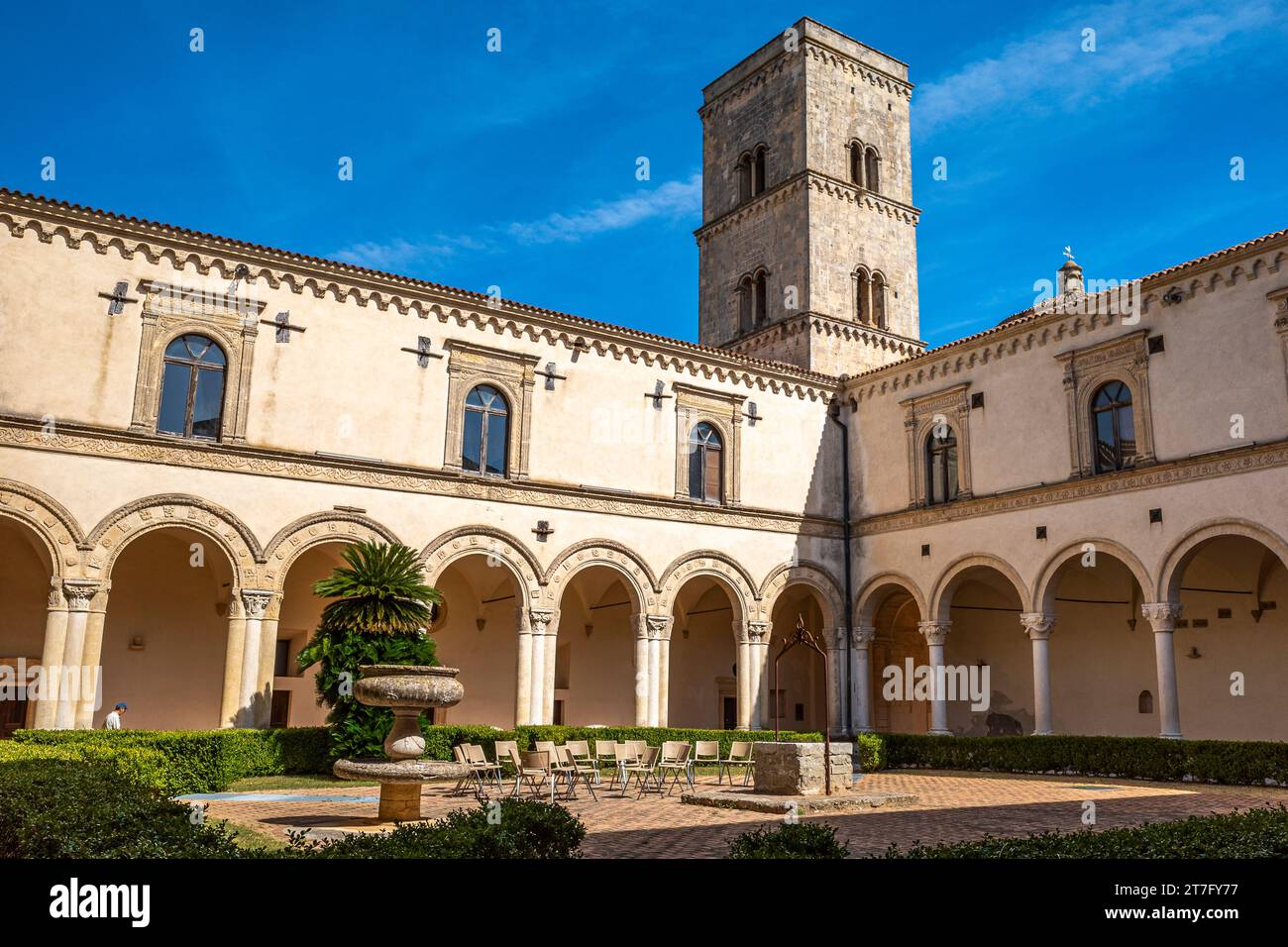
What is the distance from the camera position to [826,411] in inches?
1107

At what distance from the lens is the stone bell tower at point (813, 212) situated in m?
31.9

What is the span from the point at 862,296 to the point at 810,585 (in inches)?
419

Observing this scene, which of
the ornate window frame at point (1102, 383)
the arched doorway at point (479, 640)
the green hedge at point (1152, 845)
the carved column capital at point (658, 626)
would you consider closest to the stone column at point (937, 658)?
the ornate window frame at point (1102, 383)

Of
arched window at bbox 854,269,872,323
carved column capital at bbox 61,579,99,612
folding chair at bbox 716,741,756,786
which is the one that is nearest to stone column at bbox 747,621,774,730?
folding chair at bbox 716,741,756,786

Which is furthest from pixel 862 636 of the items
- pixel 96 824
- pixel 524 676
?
pixel 96 824

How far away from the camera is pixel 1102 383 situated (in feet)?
72.6

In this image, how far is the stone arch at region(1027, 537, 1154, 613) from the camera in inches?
827

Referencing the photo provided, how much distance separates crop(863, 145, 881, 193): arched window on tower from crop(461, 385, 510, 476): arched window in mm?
16778

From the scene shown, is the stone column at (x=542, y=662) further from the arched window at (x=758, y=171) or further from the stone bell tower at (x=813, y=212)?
the arched window at (x=758, y=171)

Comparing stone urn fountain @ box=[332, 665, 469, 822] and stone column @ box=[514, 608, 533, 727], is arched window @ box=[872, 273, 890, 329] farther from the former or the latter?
stone urn fountain @ box=[332, 665, 469, 822]

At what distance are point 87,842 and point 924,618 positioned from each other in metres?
21.1

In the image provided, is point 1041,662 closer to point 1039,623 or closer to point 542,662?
point 1039,623
